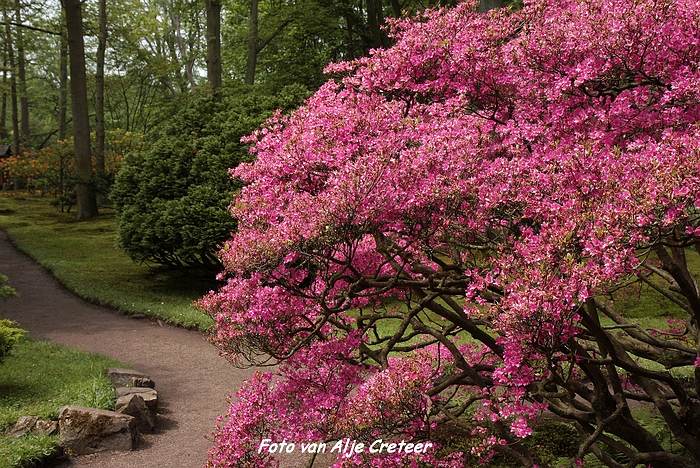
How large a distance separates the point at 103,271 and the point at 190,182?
484cm

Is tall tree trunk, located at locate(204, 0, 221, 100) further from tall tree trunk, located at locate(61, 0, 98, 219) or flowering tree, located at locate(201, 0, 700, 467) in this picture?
flowering tree, located at locate(201, 0, 700, 467)

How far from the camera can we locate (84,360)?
9328 millimetres

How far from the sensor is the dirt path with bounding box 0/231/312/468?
657 centimetres

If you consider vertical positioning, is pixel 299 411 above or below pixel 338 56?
below

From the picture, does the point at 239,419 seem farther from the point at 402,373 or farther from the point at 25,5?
the point at 25,5

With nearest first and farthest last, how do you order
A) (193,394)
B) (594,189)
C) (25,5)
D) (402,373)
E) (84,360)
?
(594,189), (402,373), (193,394), (84,360), (25,5)

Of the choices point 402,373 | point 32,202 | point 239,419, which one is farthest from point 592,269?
point 32,202

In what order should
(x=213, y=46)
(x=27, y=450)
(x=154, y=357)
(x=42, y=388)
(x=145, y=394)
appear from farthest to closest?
(x=213, y=46) < (x=154, y=357) < (x=42, y=388) < (x=145, y=394) < (x=27, y=450)

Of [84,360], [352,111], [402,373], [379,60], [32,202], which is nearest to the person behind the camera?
[402,373]

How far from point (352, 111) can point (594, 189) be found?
1744mm

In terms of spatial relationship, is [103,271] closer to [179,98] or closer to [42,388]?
[179,98]

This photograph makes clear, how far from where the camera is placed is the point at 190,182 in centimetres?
1342

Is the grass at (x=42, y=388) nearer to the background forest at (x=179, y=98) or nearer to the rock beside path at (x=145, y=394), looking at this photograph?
the rock beside path at (x=145, y=394)

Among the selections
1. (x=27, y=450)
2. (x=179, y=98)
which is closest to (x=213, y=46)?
→ (x=179, y=98)
